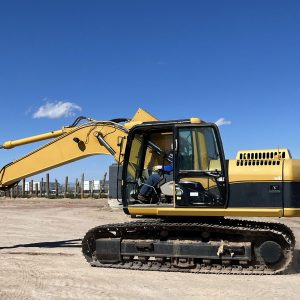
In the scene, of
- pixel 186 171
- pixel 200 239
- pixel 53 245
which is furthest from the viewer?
pixel 53 245

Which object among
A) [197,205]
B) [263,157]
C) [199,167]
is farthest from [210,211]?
[263,157]

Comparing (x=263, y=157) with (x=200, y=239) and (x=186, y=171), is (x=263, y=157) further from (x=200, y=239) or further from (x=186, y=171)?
(x=200, y=239)

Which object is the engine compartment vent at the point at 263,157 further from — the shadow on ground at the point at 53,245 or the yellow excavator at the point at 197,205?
the shadow on ground at the point at 53,245

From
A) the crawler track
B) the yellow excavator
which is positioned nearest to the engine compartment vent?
the yellow excavator

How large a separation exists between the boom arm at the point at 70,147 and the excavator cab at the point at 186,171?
4.10ft

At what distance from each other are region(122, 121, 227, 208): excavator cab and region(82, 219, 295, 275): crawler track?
1.53 ft

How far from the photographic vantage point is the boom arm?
11.7 m

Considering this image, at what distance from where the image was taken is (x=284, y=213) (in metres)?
9.23

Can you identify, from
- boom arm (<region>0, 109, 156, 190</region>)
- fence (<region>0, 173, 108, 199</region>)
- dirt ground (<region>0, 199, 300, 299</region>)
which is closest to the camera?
dirt ground (<region>0, 199, 300, 299</region>)

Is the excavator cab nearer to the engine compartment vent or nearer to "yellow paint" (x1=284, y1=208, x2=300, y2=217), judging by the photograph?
the engine compartment vent

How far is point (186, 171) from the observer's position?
31.6 ft

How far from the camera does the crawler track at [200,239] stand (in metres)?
9.29

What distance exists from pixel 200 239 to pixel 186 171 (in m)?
1.36

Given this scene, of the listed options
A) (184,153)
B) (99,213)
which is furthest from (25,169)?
(99,213)
